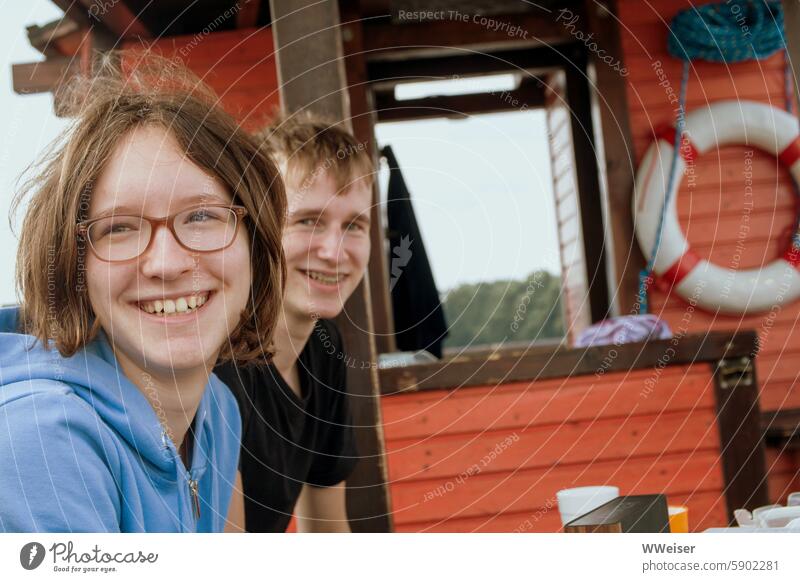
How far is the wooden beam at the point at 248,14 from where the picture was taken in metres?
2.53

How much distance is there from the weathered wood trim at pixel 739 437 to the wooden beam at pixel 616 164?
0.75 m

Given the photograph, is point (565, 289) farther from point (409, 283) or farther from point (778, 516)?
point (778, 516)

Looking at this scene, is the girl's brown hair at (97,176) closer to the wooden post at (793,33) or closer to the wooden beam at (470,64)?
the wooden post at (793,33)

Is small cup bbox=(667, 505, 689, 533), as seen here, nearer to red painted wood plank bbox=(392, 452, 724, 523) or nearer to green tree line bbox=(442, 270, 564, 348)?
red painted wood plank bbox=(392, 452, 724, 523)

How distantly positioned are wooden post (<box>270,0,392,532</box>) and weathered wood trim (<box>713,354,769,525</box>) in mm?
1039

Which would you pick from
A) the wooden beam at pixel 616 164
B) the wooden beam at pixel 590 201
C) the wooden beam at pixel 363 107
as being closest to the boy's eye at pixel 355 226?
the wooden beam at pixel 363 107

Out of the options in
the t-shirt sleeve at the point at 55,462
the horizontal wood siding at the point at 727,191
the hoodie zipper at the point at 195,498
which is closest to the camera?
the t-shirt sleeve at the point at 55,462

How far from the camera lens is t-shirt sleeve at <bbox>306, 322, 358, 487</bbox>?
1.28 m

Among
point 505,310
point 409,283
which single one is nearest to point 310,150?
point 409,283

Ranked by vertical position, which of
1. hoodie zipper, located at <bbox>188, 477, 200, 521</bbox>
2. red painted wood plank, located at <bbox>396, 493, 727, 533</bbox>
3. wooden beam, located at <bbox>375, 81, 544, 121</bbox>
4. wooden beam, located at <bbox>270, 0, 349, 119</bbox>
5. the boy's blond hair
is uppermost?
wooden beam, located at <bbox>375, 81, 544, 121</bbox>

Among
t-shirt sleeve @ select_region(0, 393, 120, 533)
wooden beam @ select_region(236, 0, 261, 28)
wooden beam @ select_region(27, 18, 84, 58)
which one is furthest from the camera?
wooden beam @ select_region(236, 0, 261, 28)
